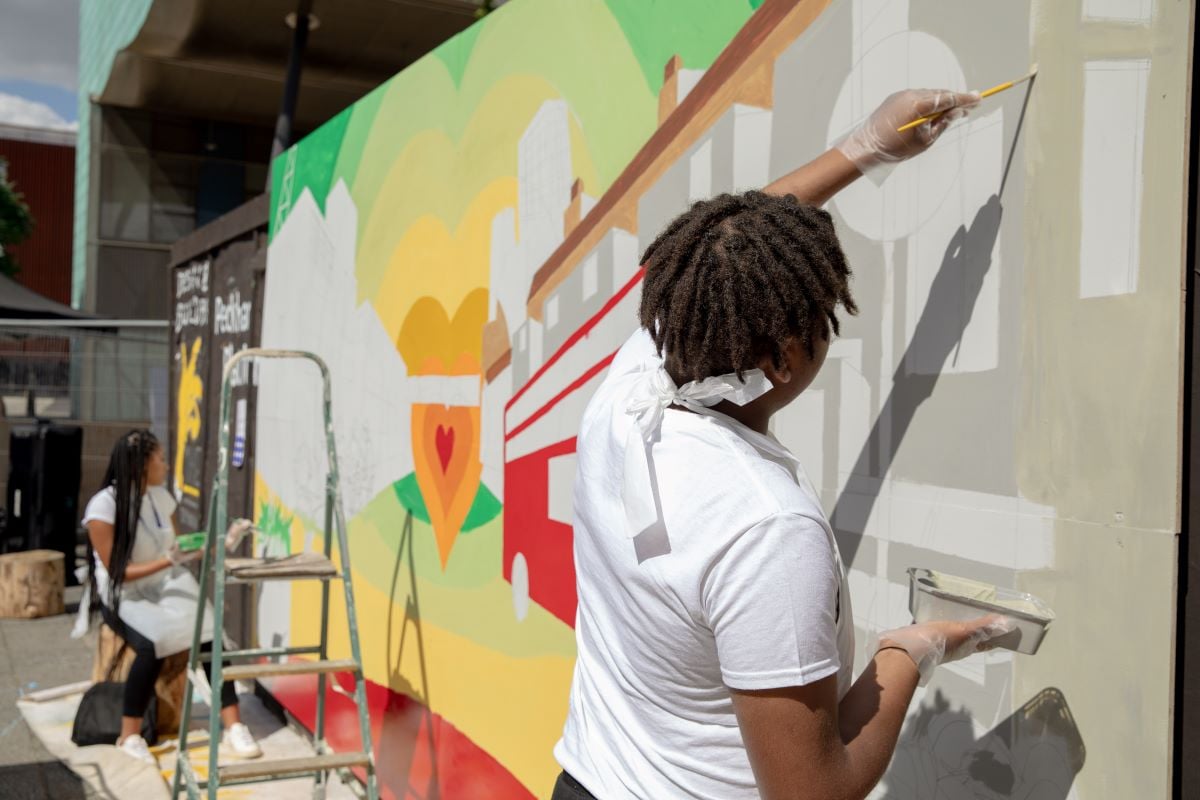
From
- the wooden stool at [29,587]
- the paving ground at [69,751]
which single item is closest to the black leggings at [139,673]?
the paving ground at [69,751]

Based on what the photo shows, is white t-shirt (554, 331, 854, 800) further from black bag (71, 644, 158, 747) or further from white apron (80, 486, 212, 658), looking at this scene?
black bag (71, 644, 158, 747)

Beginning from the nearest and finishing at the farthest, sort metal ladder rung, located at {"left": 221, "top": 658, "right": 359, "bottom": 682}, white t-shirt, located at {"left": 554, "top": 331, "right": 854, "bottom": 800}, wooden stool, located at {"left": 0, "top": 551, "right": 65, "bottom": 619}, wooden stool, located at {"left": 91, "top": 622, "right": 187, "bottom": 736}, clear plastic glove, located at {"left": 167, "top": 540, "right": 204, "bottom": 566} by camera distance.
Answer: white t-shirt, located at {"left": 554, "top": 331, "right": 854, "bottom": 800} < metal ladder rung, located at {"left": 221, "top": 658, "right": 359, "bottom": 682} < clear plastic glove, located at {"left": 167, "top": 540, "right": 204, "bottom": 566} < wooden stool, located at {"left": 91, "top": 622, "right": 187, "bottom": 736} < wooden stool, located at {"left": 0, "top": 551, "right": 65, "bottom": 619}

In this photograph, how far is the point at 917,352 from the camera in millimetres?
2002

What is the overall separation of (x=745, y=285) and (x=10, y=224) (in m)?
31.9

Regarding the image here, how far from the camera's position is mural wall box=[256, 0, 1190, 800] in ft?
5.35

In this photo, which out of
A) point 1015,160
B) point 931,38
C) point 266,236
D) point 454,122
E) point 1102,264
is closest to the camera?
point 1102,264

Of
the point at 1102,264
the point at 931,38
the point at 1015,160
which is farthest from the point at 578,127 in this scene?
the point at 1102,264

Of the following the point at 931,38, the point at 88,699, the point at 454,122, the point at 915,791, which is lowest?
the point at 88,699

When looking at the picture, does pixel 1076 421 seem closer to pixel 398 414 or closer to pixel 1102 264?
pixel 1102 264

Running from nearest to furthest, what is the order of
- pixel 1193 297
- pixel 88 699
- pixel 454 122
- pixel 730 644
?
pixel 730 644 → pixel 1193 297 → pixel 454 122 → pixel 88 699

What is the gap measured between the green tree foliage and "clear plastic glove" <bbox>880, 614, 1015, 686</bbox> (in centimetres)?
3153

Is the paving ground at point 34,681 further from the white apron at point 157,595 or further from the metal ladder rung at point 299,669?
the metal ladder rung at point 299,669

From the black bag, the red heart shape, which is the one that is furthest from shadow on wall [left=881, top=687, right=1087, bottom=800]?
the black bag

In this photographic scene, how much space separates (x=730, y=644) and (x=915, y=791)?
0.98 metres
